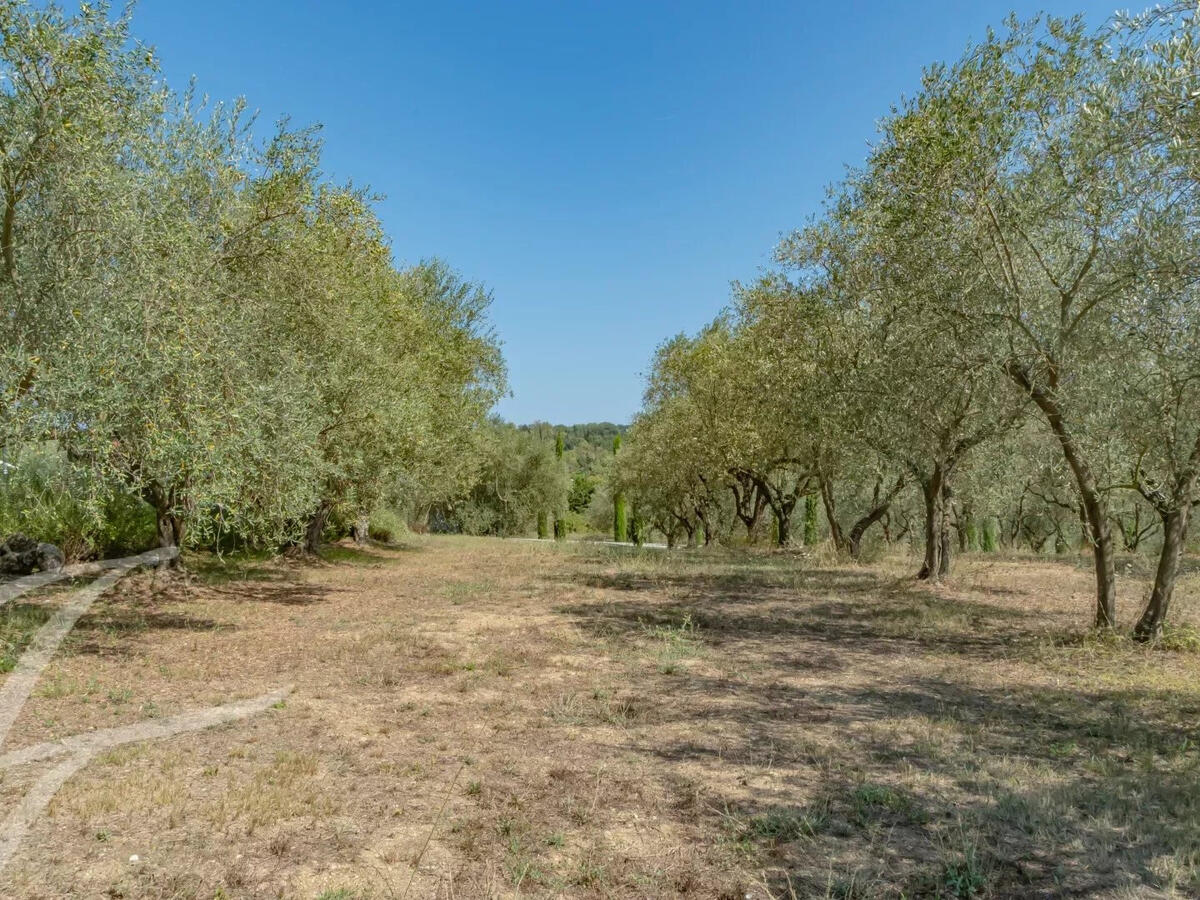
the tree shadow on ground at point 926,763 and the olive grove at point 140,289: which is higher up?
the olive grove at point 140,289

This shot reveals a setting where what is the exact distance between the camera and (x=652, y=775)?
6.80 metres

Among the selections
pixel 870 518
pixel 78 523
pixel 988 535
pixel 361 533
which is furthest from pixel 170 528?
pixel 988 535

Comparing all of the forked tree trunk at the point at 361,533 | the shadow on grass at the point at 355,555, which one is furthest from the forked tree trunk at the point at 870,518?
the forked tree trunk at the point at 361,533

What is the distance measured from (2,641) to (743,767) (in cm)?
1072

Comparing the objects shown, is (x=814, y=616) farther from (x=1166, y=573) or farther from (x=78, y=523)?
(x=78, y=523)

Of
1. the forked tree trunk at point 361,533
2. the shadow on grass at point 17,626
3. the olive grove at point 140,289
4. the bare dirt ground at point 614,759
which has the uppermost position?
the olive grove at point 140,289

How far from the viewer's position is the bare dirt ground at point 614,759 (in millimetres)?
5023

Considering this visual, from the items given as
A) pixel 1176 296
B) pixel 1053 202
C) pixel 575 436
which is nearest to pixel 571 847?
pixel 1176 296

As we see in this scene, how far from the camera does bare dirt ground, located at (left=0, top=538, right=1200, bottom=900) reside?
16.5 ft

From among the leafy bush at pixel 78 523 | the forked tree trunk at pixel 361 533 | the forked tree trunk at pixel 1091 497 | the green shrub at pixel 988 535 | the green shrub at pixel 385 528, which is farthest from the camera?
the green shrub at pixel 988 535

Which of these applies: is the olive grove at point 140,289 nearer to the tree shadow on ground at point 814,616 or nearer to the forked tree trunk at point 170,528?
the forked tree trunk at point 170,528

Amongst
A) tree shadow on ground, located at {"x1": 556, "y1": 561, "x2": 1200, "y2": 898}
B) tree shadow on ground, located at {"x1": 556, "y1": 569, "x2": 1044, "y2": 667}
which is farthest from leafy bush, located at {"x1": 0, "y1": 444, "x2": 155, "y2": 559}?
tree shadow on ground, located at {"x1": 556, "y1": 561, "x2": 1200, "y2": 898}

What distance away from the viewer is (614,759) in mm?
7211

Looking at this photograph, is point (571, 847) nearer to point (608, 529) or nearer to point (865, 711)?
point (865, 711)
